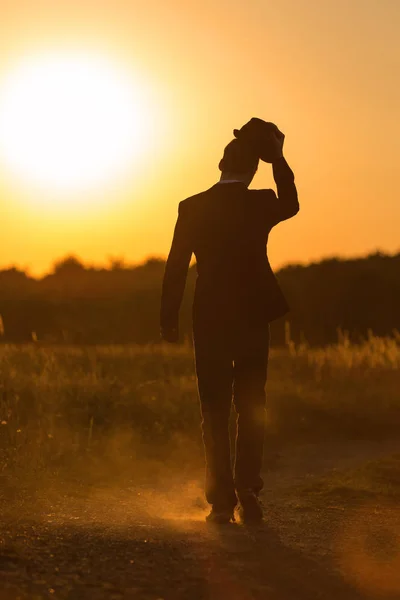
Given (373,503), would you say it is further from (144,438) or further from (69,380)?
(69,380)

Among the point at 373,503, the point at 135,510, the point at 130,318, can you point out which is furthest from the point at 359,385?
the point at 130,318

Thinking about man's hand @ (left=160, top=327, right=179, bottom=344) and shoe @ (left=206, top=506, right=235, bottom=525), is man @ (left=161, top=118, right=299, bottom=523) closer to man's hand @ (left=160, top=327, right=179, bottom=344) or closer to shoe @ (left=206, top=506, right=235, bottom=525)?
shoe @ (left=206, top=506, right=235, bottom=525)

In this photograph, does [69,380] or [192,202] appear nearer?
[192,202]

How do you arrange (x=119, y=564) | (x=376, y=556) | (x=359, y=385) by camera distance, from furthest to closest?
→ (x=359, y=385)
(x=376, y=556)
(x=119, y=564)

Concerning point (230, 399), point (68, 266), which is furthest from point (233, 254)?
point (68, 266)

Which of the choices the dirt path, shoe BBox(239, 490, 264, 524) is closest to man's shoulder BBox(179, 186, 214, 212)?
shoe BBox(239, 490, 264, 524)

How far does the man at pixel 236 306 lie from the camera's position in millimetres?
5684

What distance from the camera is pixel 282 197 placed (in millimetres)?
5793

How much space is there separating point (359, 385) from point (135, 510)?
7.01m

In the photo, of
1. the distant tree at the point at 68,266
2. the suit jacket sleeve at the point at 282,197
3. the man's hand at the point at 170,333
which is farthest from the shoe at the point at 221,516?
the distant tree at the point at 68,266

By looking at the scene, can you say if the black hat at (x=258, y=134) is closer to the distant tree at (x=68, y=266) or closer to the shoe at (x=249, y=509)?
the shoe at (x=249, y=509)

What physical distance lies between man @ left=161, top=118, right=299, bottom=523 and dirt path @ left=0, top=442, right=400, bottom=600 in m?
0.38

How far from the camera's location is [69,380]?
35.1 feet

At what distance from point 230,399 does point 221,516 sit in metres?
0.72
